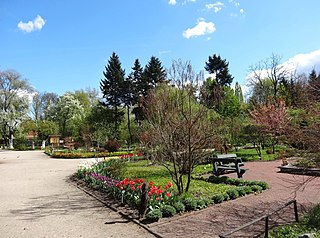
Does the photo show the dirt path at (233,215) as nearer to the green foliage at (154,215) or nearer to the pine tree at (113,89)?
the green foliage at (154,215)

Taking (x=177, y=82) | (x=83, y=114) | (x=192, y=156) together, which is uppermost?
(x=83, y=114)

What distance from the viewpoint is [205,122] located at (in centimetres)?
794

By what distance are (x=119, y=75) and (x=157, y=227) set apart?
36846mm

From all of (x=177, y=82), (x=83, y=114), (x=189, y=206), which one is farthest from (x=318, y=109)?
(x=83, y=114)

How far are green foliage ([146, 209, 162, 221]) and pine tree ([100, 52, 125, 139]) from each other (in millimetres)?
34260

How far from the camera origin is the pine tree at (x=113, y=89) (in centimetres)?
4031

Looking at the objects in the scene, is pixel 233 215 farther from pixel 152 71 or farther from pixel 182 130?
pixel 152 71

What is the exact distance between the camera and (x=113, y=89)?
40406mm

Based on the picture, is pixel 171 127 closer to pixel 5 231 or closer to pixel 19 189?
pixel 5 231

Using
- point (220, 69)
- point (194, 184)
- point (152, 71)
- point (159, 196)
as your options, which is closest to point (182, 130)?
point (159, 196)

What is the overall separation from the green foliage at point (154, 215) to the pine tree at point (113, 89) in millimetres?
34260

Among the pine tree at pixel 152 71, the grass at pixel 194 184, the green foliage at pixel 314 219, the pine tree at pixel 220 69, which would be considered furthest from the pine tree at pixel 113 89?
the green foliage at pixel 314 219

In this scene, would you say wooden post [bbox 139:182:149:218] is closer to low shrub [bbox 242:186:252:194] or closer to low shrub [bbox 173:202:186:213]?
low shrub [bbox 173:202:186:213]

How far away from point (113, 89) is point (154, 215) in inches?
1415
